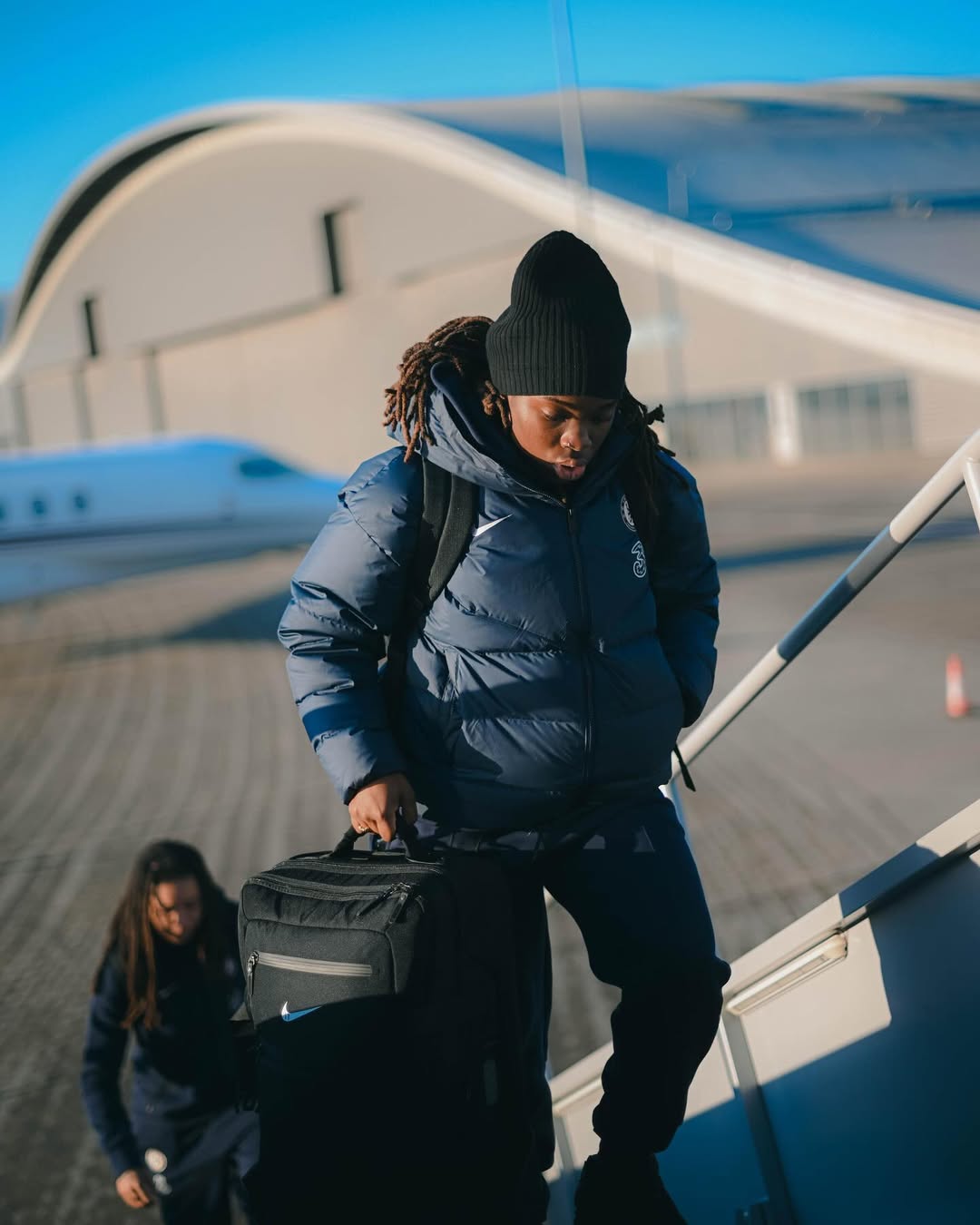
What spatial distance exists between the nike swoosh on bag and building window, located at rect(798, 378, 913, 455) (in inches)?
861

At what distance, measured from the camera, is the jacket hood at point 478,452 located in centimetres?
151

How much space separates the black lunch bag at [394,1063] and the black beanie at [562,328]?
630mm

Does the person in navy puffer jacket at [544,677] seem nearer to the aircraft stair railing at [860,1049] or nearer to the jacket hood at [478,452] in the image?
the jacket hood at [478,452]

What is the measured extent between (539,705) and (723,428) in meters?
25.3

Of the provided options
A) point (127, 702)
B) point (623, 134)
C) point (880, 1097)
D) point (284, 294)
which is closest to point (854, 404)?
point (623, 134)

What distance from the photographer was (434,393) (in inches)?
62.0

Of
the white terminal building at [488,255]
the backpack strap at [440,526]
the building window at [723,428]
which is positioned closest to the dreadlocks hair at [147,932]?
the backpack strap at [440,526]

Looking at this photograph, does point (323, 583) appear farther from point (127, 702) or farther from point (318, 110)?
point (318, 110)

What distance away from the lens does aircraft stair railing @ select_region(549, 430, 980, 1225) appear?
1467 mm

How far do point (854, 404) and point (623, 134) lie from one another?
6.94 metres

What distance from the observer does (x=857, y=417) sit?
23188 millimetres

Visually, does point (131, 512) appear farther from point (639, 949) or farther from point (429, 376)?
point (639, 949)

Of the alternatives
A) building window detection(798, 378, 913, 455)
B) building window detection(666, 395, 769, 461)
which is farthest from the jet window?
building window detection(798, 378, 913, 455)

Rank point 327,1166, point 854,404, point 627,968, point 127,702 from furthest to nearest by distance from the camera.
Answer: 1. point 854,404
2. point 127,702
3. point 627,968
4. point 327,1166
